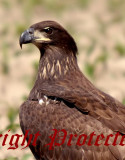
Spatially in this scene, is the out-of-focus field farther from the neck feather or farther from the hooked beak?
the hooked beak

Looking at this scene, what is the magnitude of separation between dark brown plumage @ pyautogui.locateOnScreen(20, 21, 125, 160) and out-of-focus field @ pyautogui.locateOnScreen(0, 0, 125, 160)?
112 centimetres

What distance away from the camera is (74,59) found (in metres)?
7.26

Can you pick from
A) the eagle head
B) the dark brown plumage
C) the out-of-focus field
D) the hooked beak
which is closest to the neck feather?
the dark brown plumage

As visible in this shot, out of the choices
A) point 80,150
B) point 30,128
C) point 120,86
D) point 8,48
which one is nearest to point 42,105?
point 30,128

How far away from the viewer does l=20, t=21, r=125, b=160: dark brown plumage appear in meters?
6.16

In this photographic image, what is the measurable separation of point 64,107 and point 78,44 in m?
6.79

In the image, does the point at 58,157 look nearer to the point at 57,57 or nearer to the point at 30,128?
the point at 30,128

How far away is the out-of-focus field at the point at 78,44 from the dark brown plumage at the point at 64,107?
1.12 meters

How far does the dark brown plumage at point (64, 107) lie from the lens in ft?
20.2

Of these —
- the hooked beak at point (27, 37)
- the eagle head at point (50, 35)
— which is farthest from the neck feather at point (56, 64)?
the hooked beak at point (27, 37)

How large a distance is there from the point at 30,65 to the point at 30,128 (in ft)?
17.0

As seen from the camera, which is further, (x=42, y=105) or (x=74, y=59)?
(x=74, y=59)

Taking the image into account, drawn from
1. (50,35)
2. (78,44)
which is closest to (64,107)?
(50,35)

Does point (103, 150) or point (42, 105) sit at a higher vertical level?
point (42, 105)
